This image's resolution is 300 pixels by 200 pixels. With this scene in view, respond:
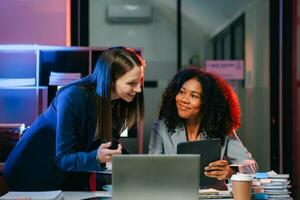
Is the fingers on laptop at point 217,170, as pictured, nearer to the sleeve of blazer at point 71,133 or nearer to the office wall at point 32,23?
the sleeve of blazer at point 71,133

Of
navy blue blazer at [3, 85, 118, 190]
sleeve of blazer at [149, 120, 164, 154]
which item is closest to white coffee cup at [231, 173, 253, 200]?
navy blue blazer at [3, 85, 118, 190]

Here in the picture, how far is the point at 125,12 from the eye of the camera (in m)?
5.05

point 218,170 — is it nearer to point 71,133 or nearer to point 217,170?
point 217,170

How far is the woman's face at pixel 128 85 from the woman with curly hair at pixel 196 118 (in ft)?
1.20

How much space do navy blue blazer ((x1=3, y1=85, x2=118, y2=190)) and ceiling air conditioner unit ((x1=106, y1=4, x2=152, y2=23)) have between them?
226 cm

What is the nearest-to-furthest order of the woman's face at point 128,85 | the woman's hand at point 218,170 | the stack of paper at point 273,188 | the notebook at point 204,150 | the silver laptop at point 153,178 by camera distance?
the silver laptop at point 153,178 → the stack of paper at point 273,188 → the notebook at point 204,150 → the woman's hand at point 218,170 → the woman's face at point 128,85

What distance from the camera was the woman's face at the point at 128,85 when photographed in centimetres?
288

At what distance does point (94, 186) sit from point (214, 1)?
2.72 metres

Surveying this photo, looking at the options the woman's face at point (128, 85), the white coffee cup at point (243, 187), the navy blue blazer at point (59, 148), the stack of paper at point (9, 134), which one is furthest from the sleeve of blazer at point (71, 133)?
the stack of paper at point (9, 134)

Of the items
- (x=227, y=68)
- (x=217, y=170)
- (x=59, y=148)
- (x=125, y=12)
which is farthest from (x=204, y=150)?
(x=125, y=12)

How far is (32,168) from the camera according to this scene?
9.62 ft

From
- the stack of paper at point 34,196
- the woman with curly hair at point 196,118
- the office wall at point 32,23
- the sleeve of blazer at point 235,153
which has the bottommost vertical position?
the stack of paper at point 34,196

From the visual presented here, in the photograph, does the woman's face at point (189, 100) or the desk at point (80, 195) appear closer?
the desk at point (80, 195)

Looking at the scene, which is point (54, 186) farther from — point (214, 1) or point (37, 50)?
point (214, 1)
